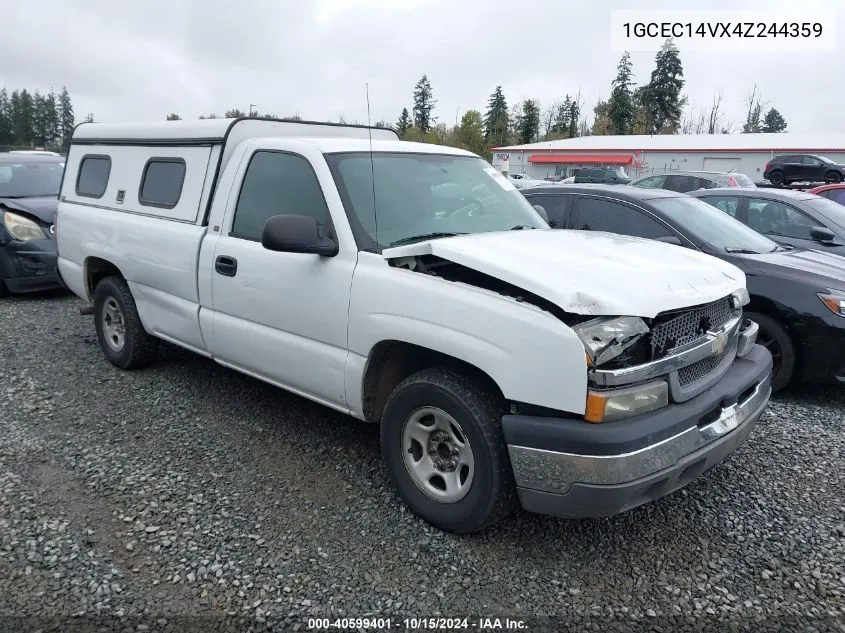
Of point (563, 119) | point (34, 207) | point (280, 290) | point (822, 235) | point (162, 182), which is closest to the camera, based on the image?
point (280, 290)

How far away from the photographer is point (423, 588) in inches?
115

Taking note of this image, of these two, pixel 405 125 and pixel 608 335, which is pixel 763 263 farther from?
pixel 405 125

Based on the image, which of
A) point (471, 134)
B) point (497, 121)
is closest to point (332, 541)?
point (471, 134)

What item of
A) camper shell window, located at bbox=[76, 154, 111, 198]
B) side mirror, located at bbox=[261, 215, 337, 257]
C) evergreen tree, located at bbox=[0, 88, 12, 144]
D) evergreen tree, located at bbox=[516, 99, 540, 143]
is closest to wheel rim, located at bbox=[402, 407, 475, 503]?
side mirror, located at bbox=[261, 215, 337, 257]

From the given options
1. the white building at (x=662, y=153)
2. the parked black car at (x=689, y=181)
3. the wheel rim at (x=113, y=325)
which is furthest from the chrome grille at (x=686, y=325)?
the white building at (x=662, y=153)

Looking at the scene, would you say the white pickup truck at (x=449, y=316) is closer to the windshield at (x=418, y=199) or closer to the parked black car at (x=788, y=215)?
the windshield at (x=418, y=199)

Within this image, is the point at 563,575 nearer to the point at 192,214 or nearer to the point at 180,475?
the point at 180,475

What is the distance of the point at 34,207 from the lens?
8.68 metres

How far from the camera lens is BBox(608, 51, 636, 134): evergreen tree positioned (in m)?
79.6

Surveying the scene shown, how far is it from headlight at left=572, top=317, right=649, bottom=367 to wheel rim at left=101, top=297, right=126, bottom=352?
13.6 ft

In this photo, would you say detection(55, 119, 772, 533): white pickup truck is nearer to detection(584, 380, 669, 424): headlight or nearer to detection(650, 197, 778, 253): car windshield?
detection(584, 380, 669, 424): headlight

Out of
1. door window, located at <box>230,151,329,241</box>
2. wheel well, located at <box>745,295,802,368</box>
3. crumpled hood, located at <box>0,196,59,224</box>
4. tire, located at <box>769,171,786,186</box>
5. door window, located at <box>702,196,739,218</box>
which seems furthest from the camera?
tire, located at <box>769,171,786,186</box>

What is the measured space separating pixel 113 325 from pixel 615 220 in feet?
15.0

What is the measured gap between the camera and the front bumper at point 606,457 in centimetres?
272
